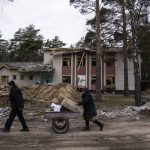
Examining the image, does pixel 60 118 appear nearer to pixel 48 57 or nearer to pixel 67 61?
pixel 67 61

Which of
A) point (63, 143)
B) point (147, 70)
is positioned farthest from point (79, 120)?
point (147, 70)

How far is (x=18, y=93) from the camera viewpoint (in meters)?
15.8

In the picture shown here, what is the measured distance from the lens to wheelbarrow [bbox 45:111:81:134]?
15.6m

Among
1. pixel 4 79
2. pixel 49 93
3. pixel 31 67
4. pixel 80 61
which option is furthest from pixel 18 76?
pixel 49 93

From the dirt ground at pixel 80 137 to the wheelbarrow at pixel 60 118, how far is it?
260 mm

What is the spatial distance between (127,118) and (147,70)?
5536cm

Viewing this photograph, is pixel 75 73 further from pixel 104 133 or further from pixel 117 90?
pixel 104 133

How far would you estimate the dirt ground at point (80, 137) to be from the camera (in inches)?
509

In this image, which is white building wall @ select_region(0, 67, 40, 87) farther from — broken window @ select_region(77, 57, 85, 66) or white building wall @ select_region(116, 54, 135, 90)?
white building wall @ select_region(116, 54, 135, 90)

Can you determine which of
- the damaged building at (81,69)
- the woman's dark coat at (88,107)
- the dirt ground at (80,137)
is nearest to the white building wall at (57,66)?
the damaged building at (81,69)

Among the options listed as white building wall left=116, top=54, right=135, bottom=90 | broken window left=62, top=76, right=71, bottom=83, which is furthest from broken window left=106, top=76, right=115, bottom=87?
broken window left=62, top=76, right=71, bottom=83

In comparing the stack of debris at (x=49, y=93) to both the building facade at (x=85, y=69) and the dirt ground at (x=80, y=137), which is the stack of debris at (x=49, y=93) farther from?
the building facade at (x=85, y=69)

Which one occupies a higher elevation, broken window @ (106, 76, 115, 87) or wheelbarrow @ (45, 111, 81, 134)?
broken window @ (106, 76, 115, 87)

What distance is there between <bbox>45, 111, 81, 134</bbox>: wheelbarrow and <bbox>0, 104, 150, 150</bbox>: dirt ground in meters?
0.26
